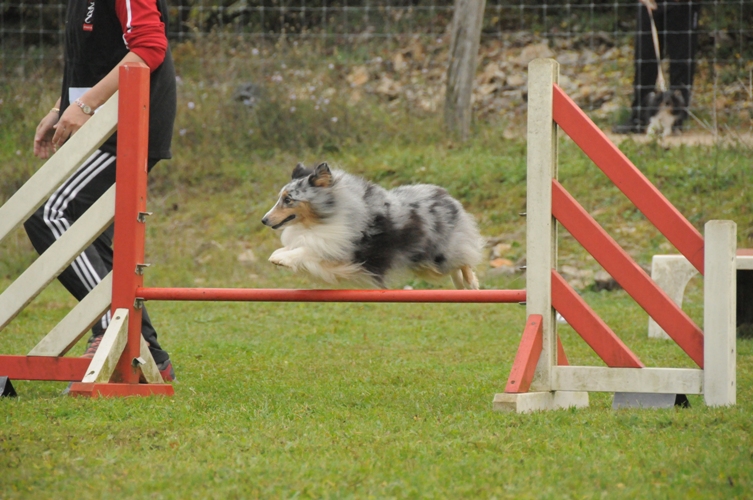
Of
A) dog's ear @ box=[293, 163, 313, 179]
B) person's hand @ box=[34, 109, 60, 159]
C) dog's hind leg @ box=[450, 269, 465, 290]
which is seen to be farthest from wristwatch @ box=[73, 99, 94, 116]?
dog's hind leg @ box=[450, 269, 465, 290]

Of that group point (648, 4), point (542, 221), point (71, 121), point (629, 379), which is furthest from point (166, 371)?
point (648, 4)

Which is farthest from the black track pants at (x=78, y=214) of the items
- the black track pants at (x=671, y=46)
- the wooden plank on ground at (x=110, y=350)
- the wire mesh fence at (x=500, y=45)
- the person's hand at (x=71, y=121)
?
the black track pants at (x=671, y=46)

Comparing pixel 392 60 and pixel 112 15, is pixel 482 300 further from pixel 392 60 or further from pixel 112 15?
pixel 392 60

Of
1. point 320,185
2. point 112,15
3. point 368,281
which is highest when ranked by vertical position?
point 112,15

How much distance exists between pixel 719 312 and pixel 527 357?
2.36 ft

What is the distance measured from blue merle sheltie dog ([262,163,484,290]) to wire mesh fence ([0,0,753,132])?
6468 millimetres

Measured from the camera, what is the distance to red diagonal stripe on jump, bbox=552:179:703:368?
11.3 feet

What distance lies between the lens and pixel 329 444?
2.88 meters

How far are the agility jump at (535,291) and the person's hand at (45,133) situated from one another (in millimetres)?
566

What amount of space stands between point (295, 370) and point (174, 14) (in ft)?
36.7

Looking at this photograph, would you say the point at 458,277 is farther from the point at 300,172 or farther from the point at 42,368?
the point at 42,368

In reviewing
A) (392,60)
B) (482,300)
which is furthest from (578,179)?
(482,300)

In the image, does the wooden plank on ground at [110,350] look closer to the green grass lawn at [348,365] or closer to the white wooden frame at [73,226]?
the white wooden frame at [73,226]

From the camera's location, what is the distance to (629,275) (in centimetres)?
354
